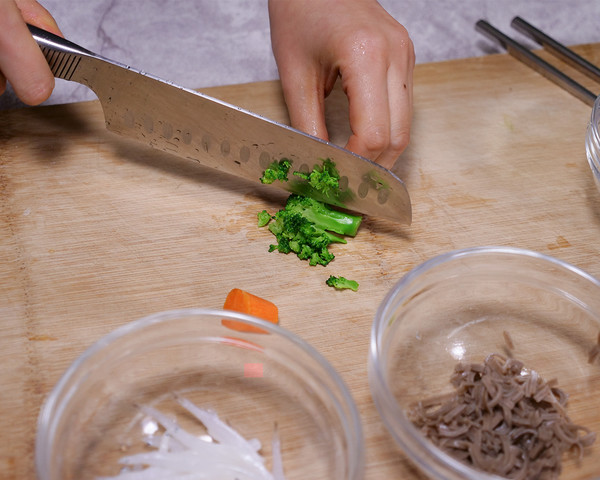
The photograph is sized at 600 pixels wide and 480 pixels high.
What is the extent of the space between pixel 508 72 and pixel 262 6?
158 cm

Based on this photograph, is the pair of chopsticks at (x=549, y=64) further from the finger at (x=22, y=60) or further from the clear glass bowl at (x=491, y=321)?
the finger at (x=22, y=60)

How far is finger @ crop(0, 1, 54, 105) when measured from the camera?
218 cm

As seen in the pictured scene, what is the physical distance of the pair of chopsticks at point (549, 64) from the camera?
3.06 meters

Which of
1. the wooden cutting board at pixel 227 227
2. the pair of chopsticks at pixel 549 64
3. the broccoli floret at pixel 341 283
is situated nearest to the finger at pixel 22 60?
the wooden cutting board at pixel 227 227

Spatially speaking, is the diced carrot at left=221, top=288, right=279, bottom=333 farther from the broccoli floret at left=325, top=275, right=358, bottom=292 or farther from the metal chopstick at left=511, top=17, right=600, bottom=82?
the metal chopstick at left=511, top=17, right=600, bottom=82

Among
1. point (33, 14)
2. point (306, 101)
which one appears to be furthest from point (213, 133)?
point (33, 14)

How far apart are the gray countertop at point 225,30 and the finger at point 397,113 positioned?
3.74 ft

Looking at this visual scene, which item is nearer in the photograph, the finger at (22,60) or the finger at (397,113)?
→ the finger at (22,60)

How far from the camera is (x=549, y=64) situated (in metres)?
3.21

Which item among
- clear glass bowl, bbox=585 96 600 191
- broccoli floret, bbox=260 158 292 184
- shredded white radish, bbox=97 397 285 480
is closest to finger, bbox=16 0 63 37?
broccoli floret, bbox=260 158 292 184

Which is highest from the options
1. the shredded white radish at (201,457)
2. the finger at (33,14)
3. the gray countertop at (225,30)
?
the finger at (33,14)

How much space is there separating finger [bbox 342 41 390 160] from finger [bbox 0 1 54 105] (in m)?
1.13

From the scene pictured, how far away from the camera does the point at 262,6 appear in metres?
3.90

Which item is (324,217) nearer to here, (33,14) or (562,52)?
(33,14)
